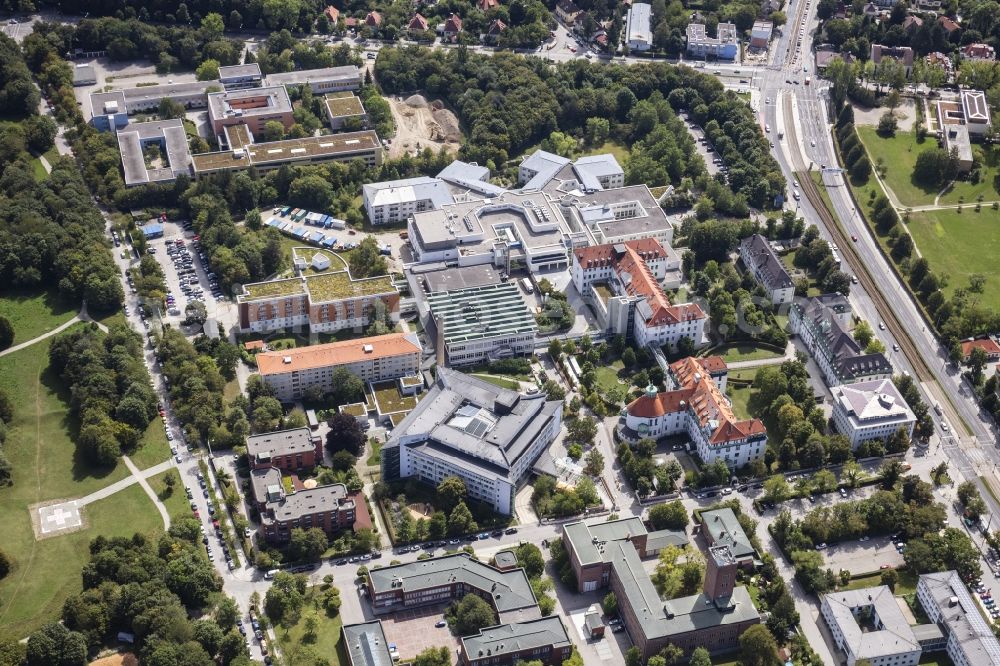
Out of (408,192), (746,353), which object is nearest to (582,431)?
(746,353)

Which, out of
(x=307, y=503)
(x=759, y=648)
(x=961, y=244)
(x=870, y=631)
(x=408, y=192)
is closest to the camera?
(x=759, y=648)

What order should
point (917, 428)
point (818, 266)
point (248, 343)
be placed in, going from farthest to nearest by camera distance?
point (818, 266), point (248, 343), point (917, 428)

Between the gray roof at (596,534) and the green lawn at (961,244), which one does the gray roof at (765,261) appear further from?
the gray roof at (596,534)

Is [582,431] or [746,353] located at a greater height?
[582,431]

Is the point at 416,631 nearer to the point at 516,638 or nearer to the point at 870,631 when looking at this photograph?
the point at 516,638

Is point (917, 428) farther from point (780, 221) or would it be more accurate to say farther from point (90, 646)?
point (90, 646)

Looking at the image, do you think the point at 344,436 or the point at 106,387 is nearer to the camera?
the point at 344,436

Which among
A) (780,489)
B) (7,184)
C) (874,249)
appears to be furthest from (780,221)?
(7,184)
